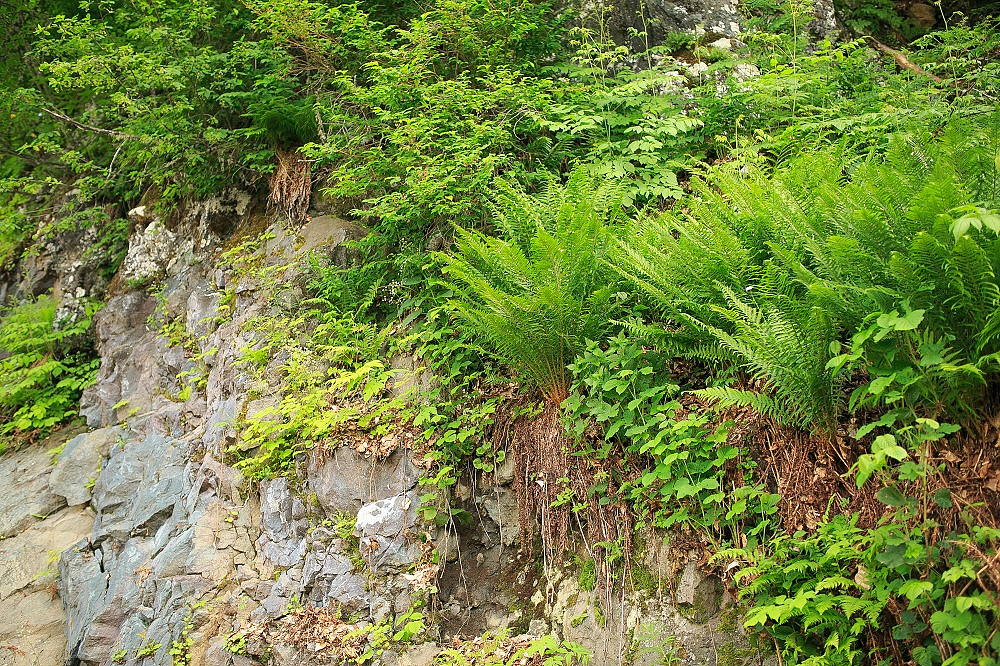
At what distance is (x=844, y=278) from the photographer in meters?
3.00

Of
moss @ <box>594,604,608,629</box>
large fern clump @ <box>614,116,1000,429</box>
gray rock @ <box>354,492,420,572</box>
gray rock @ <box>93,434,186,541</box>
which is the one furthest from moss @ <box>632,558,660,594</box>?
gray rock @ <box>93,434,186,541</box>

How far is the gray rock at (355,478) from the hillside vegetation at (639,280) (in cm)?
19

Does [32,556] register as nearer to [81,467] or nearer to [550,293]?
[81,467]

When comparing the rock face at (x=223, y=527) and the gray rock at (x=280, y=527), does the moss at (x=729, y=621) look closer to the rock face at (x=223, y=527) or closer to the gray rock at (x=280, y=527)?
the rock face at (x=223, y=527)

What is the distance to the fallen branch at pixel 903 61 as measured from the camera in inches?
242

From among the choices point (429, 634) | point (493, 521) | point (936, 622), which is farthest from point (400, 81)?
point (936, 622)

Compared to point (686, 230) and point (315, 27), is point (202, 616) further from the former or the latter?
point (315, 27)

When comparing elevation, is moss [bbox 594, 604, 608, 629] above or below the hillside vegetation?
below

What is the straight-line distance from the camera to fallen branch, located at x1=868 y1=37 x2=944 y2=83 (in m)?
6.14

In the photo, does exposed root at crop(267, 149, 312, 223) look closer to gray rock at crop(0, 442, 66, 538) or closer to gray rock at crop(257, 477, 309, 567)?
gray rock at crop(257, 477, 309, 567)

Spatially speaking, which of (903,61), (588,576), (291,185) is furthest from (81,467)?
(903,61)

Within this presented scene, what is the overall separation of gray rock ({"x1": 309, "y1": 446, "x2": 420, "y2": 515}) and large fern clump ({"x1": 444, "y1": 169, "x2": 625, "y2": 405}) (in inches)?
44.0

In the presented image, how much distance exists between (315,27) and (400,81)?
1.38 meters

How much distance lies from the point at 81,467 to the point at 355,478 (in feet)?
12.8
